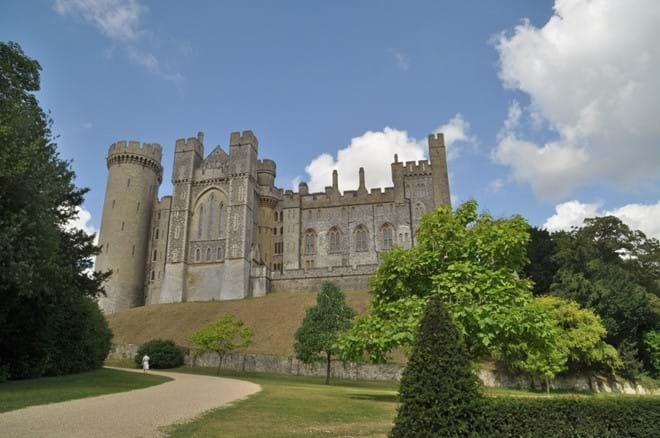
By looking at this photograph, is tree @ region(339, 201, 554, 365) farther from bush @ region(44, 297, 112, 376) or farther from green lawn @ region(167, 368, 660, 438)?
bush @ region(44, 297, 112, 376)

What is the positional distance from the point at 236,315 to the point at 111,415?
3898cm

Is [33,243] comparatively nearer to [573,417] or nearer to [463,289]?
[463,289]

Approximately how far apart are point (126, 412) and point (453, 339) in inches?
347

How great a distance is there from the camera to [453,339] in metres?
9.14

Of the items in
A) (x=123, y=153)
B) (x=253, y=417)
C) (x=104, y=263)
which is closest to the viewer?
(x=253, y=417)

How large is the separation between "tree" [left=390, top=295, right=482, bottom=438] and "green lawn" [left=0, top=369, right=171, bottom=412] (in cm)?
1026

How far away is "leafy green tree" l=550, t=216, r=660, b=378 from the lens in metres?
37.8

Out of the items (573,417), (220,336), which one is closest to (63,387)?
(220,336)

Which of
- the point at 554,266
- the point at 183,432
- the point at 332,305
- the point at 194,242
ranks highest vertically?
the point at 194,242

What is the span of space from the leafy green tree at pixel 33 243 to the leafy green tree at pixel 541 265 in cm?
4131

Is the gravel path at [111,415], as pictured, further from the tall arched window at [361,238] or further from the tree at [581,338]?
the tall arched window at [361,238]

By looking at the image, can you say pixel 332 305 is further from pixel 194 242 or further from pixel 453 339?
pixel 194 242

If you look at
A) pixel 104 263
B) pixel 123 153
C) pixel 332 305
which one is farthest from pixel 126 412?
pixel 123 153

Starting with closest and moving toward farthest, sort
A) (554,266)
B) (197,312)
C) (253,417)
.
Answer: (253,417) → (554,266) → (197,312)
